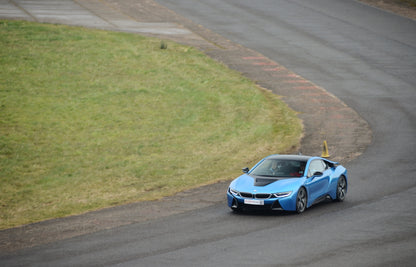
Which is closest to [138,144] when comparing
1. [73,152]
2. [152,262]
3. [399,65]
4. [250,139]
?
[73,152]

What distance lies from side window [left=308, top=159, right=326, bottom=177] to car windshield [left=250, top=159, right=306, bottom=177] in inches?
9.2

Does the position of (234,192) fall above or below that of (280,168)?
below

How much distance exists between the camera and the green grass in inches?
914

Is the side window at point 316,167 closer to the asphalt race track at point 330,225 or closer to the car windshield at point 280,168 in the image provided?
the car windshield at point 280,168

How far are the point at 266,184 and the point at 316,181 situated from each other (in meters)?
1.62

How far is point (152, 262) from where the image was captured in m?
12.7

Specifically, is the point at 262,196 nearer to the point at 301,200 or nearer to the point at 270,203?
the point at 270,203

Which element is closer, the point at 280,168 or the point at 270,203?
the point at 270,203

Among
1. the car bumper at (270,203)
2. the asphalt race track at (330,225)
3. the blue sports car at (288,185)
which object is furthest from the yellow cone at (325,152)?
the car bumper at (270,203)

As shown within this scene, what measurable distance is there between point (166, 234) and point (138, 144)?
562 inches

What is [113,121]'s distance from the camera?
3275 centimetres

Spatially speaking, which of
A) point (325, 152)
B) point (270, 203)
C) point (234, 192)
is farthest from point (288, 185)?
point (325, 152)

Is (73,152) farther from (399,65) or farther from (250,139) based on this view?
(399,65)

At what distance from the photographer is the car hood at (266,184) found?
16547mm
